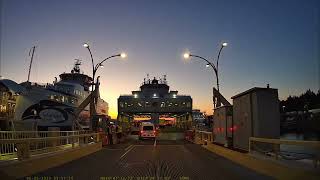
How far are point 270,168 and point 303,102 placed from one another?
17556cm

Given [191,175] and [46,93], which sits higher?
[46,93]

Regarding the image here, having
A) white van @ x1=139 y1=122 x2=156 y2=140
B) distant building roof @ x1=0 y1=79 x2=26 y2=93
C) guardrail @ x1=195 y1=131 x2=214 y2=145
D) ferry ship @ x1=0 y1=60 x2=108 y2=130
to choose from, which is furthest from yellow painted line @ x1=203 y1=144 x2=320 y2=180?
distant building roof @ x1=0 y1=79 x2=26 y2=93

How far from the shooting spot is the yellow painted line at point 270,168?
11761mm

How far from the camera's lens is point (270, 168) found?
15219 millimetres

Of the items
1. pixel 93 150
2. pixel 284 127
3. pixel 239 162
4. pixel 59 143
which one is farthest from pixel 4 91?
Answer: pixel 284 127

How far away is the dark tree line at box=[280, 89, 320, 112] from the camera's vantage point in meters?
174

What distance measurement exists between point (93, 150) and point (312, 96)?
541 feet

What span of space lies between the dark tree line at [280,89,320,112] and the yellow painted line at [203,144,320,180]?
153365 millimetres

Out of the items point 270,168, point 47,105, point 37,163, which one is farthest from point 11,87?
point 270,168

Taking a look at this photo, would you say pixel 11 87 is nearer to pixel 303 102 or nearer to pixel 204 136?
pixel 204 136

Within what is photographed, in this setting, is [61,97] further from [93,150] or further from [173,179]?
[173,179]

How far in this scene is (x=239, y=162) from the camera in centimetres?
2052

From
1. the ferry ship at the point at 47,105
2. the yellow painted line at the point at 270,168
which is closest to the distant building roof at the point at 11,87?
the ferry ship at the point at 47,105

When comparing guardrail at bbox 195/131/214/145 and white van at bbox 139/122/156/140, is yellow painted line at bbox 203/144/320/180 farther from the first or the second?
white van at bbox 139/122/156/140
